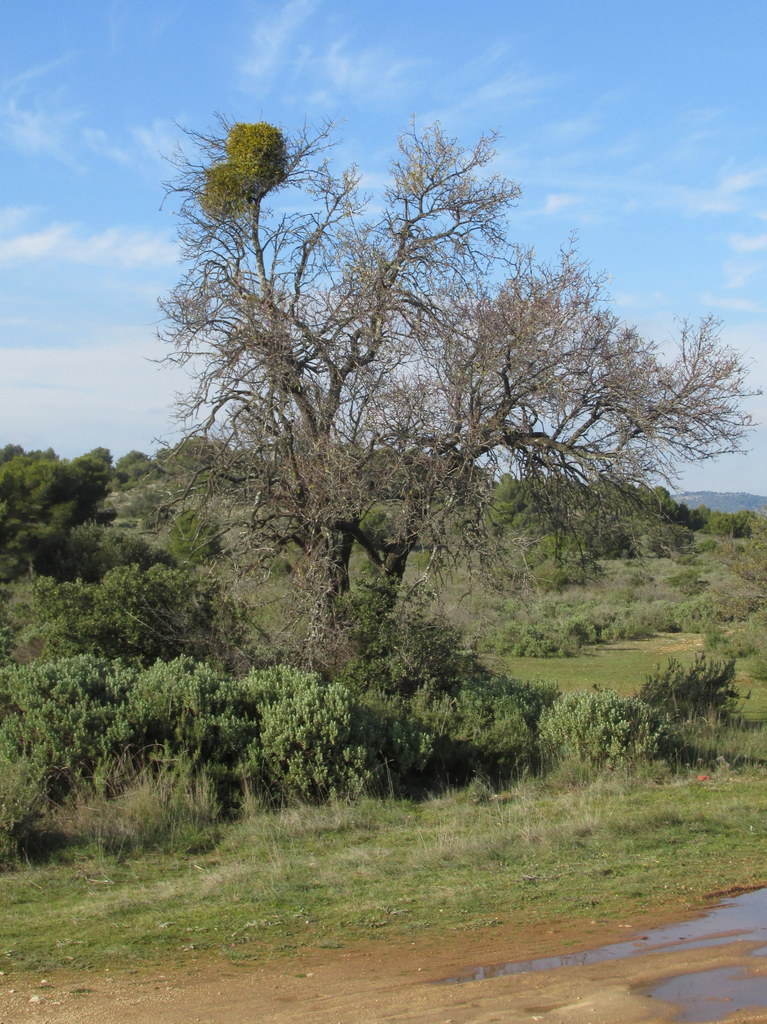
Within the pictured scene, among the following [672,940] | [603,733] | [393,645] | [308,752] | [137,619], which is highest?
[137,619]

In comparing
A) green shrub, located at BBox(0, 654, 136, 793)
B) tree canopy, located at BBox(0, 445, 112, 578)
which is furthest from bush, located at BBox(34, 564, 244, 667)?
tree canopy, located at BBox(0, 445, 112, 578)

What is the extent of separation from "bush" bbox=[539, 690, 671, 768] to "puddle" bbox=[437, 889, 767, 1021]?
4461 mm

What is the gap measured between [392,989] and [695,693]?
10886 mm

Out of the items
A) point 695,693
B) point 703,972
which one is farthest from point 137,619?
point 703,972

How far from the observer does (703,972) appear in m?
4.93

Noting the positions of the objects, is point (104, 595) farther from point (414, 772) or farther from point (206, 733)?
point (414, 772)

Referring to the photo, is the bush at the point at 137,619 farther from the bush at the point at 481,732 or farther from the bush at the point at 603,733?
the bush at the point at 603,733

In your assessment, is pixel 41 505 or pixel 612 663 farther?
pixel 41 505

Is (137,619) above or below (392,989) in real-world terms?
above

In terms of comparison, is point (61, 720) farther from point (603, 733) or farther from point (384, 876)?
point (603, 733)

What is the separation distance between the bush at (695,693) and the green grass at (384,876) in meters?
3.92

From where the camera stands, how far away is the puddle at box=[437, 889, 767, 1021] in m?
4.52

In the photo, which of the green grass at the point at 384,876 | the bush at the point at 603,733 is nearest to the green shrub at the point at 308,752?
the green grass at the point at 384,876

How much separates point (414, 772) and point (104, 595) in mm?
4728
